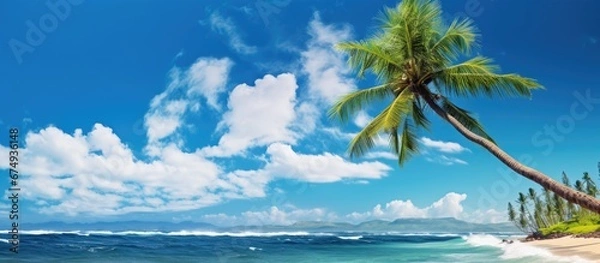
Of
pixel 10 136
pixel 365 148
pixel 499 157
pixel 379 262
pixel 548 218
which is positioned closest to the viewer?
pixel 499 157

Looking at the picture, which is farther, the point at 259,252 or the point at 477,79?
the point at 259,252

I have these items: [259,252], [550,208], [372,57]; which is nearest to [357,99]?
[372,57]

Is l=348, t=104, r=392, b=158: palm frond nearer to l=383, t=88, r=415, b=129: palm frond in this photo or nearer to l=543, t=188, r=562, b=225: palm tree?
l=383, t=88, r=415, b=129: palm frond

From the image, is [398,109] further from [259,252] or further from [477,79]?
[259,252]

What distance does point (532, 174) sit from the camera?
7652 millimetres

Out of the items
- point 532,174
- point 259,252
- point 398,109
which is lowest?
point 259,252

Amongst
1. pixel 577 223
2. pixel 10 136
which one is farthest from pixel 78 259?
pixel 577 223

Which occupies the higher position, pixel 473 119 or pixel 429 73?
pixel 429 73

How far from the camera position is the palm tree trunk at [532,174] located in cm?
654

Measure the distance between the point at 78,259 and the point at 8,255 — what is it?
5976 mm

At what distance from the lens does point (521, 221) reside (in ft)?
180

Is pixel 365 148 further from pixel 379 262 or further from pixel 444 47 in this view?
pixel 379 262

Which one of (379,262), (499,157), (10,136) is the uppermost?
(10,136)

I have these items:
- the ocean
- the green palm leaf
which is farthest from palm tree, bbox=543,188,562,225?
the green palm leaf
